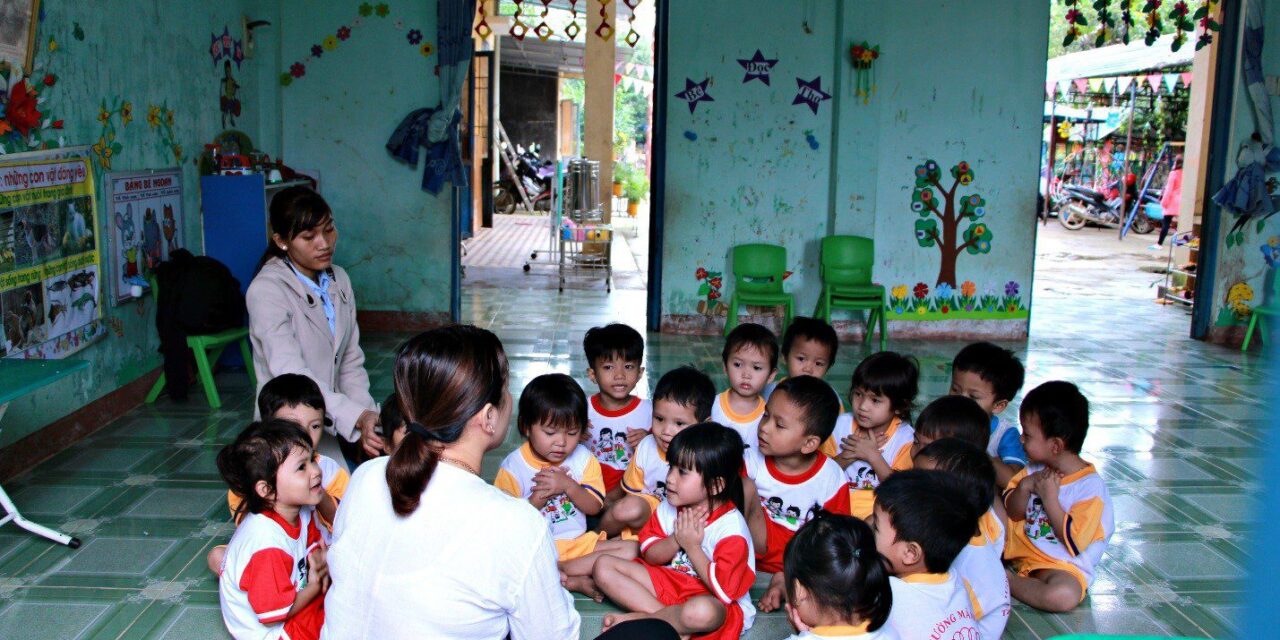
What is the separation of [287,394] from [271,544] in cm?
60

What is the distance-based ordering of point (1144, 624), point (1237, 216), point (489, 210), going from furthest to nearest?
point (489, 210) → point (1237, 216) → point (1144, 624)

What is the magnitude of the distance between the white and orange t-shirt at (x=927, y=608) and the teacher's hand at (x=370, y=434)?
146cm

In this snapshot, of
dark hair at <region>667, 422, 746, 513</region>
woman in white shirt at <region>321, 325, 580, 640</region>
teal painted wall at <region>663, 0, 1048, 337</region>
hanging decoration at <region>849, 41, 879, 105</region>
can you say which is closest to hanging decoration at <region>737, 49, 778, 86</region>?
teal painted wall at <region>663, 0, 1048, 337</region>

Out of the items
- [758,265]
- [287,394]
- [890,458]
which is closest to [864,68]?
[758,265]

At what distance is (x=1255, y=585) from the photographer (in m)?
0.79

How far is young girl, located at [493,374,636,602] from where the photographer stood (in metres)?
3.09

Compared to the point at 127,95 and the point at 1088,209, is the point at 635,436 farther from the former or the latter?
the point at 1088,209

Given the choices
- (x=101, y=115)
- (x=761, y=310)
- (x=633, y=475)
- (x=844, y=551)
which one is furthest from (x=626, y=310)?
(x=844, y=551)

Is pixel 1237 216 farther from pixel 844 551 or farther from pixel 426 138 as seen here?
pixel 844 551

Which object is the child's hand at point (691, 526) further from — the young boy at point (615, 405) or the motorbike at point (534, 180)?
the motorbike at point (534, 180)

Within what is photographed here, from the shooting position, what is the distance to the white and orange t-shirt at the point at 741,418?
11.8 ft

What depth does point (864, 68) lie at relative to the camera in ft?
24.0

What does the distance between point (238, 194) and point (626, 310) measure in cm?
341

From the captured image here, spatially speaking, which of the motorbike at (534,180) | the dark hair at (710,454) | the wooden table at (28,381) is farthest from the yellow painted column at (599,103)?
Result: the dark hair at (710,454)
